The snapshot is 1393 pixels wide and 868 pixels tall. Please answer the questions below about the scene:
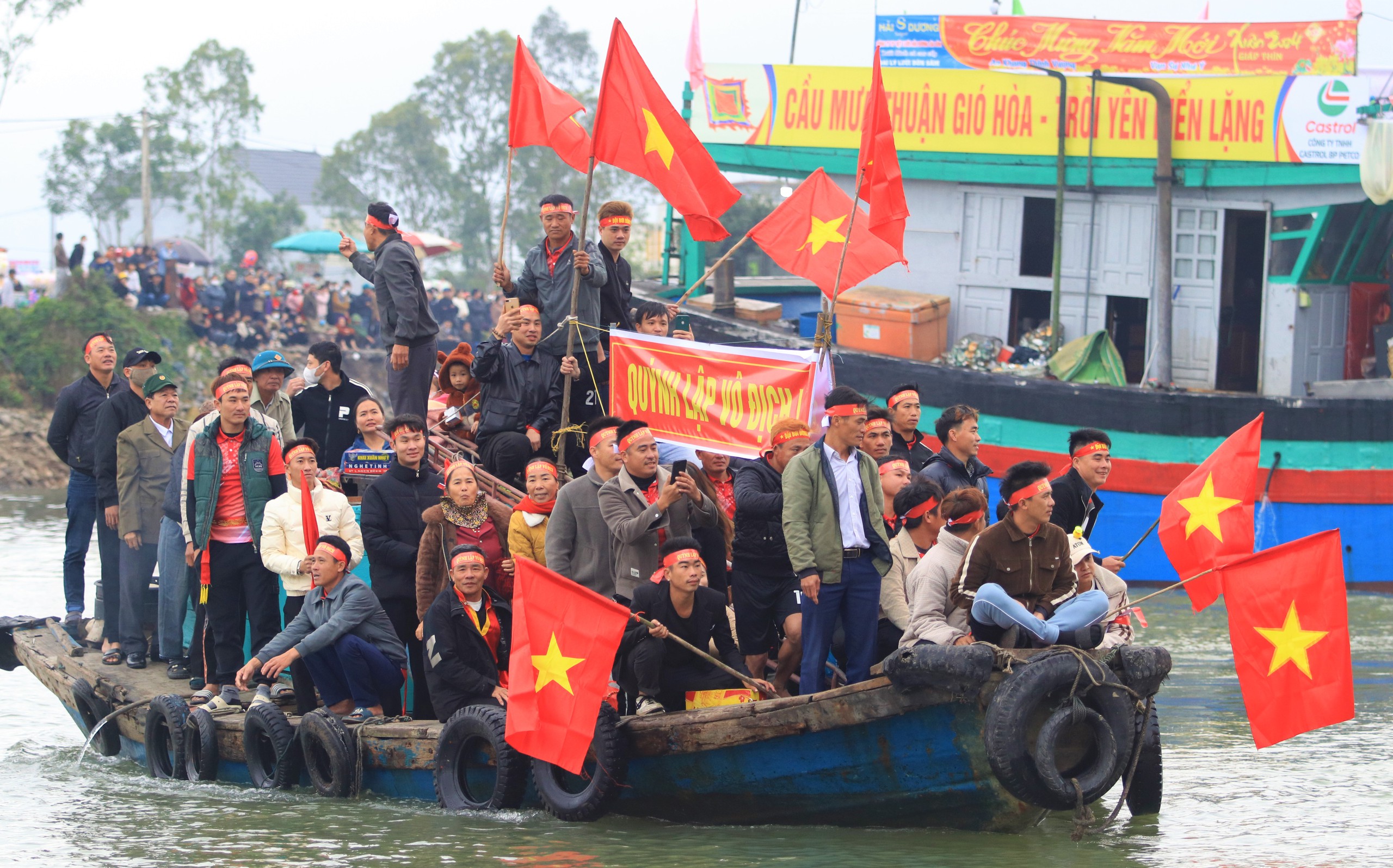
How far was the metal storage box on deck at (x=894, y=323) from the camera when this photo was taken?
1705cm

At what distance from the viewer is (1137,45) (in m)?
16.9

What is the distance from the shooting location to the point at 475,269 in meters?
56.2

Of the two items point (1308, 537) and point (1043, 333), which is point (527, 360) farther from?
point (1043, 333)

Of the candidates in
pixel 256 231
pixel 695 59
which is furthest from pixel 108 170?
pixel 695 59

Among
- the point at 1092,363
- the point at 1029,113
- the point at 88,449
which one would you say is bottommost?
the point at 88,449

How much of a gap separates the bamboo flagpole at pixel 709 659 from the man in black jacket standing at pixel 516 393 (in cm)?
217

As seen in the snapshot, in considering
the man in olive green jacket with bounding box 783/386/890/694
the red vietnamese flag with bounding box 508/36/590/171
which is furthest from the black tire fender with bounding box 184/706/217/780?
the red vietnamese flag with bounding box 508/36/590/171

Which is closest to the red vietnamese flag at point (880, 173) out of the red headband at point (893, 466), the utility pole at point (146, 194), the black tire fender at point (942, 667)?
the red headband at point (893, 466)

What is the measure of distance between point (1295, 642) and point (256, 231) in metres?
42.9

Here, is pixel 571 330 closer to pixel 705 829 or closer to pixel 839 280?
pixel 839 280

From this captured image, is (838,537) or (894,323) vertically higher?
(894,323)

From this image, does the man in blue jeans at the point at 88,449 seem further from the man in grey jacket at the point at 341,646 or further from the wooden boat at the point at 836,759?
the wooden boat at the point at 836,759

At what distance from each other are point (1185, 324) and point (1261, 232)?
1.31 m

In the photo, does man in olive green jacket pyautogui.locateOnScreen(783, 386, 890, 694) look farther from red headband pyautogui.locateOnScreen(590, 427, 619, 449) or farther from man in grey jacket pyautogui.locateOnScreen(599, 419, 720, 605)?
red headband pyautogui.locateOnScreen(590, 427, 619, 449)
